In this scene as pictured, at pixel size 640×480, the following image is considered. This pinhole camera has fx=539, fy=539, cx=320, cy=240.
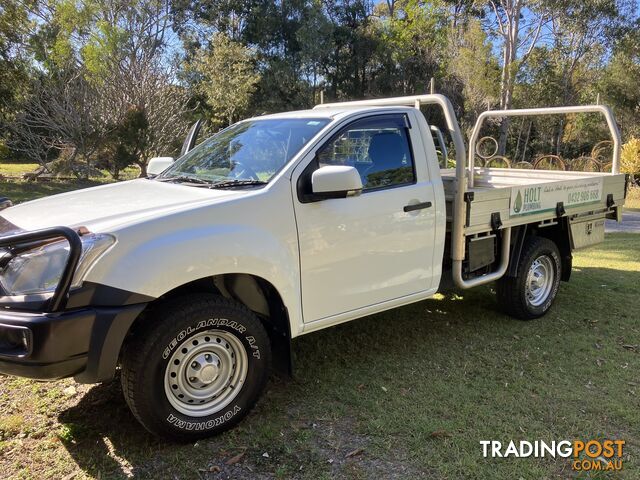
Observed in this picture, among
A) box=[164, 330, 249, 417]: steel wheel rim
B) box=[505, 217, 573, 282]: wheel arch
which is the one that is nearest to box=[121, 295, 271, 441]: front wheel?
box=[164, 330, 249, 417]: steel wheel rim

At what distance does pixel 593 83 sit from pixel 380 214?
30.2 metres

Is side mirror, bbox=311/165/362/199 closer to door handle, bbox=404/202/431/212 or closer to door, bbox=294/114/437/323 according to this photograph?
door, bbox=294/114/437/323

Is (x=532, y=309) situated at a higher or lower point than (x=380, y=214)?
lower

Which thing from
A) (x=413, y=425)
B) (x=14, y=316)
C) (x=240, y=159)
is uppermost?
(x=240, y=159)

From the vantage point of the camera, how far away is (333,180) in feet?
10.8

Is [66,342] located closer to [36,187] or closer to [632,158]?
[36,187]

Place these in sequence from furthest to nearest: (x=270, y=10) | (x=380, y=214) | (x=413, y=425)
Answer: (x=270, y=10) → (x=380, y=214) → (x=413, y=425)

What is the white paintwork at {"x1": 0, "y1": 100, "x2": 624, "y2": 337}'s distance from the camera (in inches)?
114

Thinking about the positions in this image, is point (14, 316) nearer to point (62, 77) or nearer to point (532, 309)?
point (532, 309)

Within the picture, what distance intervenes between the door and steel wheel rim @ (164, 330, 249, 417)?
576 millimetres

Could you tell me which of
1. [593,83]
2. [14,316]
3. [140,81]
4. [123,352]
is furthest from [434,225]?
[593,83]

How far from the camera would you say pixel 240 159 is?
3887 mm

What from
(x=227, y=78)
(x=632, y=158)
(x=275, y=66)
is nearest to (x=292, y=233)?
→ (x=632, y=158)

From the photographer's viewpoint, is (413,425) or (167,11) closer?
(413,425)
